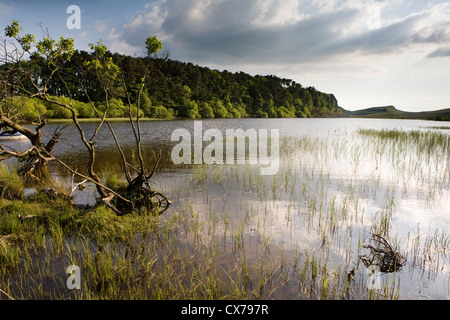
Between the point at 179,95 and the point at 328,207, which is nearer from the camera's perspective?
the point at 328,207

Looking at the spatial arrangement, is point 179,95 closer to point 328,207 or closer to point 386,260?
point 328,207

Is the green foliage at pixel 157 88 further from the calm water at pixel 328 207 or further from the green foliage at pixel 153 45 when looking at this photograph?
the calm water at pixel 328 207

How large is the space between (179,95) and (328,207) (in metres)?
83.9

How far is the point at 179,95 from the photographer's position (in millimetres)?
85875

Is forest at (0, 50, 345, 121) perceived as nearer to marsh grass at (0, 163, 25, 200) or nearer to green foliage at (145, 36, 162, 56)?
green foliage at (145, 36, 162, 56)

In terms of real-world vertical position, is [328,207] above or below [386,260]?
above

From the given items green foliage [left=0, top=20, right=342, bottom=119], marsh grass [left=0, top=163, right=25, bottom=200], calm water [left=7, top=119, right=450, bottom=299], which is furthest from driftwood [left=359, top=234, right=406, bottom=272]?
marsh grass [left=0, top=163, right=25, bottom=200]

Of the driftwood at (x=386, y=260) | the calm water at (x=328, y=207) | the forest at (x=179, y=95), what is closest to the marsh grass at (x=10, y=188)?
the calm water at (x=328, y=207)

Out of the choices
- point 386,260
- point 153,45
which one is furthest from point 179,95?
point 386,260

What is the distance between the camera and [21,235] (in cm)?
561

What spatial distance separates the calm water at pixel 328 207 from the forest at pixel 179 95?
17.1ft

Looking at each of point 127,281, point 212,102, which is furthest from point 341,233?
point 212,102

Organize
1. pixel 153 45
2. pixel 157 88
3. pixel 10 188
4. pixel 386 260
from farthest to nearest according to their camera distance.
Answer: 1. pixel 157 88
2. pixel 10 188
3. pixel 153 45
4. pixel 386 260

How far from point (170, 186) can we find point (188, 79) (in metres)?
97.8
